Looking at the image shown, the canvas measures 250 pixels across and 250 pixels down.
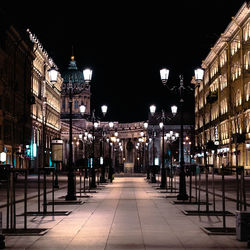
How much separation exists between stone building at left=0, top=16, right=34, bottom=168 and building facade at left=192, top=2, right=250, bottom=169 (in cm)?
2456

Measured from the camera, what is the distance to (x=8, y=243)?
12.9 meters

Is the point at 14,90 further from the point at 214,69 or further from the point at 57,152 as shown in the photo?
the point at 57,152

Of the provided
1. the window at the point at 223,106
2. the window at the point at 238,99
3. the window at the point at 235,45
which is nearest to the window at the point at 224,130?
the window at the point at 223,106

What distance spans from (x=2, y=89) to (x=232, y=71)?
3155cm

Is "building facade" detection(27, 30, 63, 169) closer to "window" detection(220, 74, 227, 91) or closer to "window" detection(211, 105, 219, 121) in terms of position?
"window" detection(220, 74, 227, 91)

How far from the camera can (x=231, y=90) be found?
266 ft

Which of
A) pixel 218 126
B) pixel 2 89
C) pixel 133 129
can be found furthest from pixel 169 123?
pixel 2 89

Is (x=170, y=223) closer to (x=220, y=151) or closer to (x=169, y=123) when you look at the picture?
(x=220, y=151)

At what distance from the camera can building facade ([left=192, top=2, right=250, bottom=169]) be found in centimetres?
7194

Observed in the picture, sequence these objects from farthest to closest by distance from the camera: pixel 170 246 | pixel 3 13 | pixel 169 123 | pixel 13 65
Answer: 1. pixel 169 123
2. pixel 13 65
3. pixel 3 13
4. pixel 170 246

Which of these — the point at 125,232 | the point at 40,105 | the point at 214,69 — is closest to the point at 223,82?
the point at 214,69

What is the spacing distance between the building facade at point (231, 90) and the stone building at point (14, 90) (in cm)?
2456

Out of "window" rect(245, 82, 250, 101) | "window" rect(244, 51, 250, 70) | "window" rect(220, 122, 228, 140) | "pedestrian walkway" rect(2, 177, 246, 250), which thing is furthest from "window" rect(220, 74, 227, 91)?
"pedestrian walkway" rect(2, 177, 246, 250)

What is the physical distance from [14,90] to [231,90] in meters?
29.1
